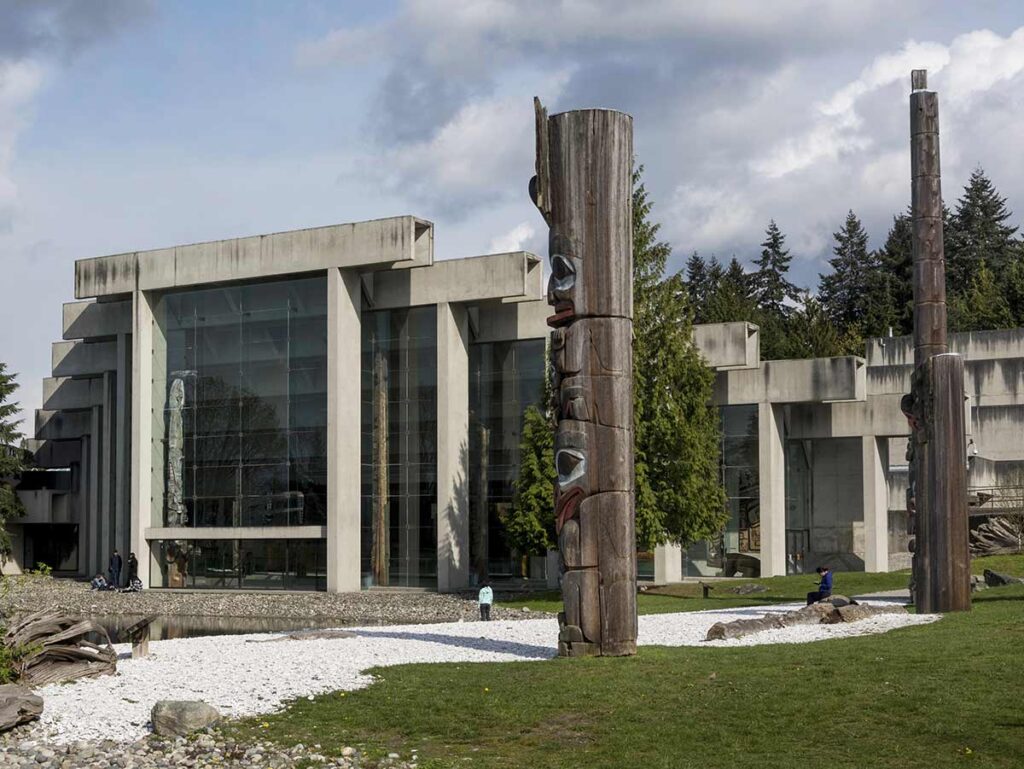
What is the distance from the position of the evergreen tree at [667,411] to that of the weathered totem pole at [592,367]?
791 inches

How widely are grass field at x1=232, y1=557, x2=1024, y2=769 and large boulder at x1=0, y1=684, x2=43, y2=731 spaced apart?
2953mm

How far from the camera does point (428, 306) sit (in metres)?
49.4

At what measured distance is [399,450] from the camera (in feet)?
163

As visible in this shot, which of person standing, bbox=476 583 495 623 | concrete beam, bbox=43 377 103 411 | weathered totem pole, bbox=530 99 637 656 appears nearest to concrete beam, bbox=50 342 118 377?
concrete beam, bbox=43 377 103 411

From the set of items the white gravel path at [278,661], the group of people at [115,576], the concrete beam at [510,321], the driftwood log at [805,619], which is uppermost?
the concrete beam at [510,321]

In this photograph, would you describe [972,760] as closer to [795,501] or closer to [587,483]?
[587,483]

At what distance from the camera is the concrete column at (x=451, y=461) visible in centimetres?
4766

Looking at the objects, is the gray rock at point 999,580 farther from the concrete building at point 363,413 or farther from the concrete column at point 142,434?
the concrete column at point 142,434

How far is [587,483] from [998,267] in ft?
272

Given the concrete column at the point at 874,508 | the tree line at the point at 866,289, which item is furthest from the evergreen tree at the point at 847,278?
the concrete column at the point at 874,508

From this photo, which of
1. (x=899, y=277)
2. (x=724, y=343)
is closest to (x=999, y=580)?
(x=724, y=343)

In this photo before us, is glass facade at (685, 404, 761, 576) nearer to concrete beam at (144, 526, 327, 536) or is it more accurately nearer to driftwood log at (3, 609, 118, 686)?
concrete beam at (144, 526, 327, 536)

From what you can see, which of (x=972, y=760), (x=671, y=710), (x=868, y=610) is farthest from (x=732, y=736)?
(x=868, y=610)

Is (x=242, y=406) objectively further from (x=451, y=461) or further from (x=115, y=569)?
(x=451, y=461)
